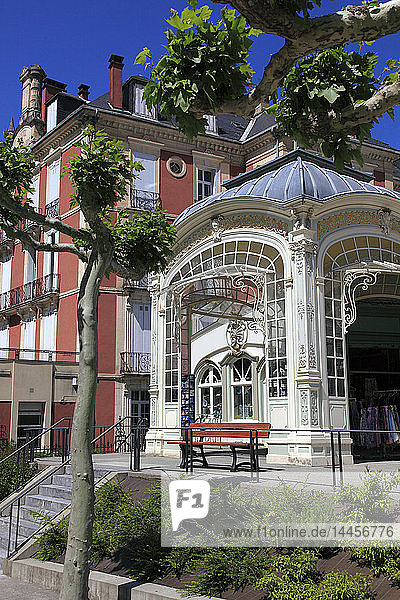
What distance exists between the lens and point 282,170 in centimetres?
1557

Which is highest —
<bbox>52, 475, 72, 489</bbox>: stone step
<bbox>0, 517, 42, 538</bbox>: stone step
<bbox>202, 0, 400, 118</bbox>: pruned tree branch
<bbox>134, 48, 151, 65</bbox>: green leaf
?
<bbox>134, 48, 151, 65</bbox>: green leaf

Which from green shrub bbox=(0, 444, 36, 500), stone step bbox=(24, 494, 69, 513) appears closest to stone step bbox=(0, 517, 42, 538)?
stone step bbox=(24, 494, 69, 513)

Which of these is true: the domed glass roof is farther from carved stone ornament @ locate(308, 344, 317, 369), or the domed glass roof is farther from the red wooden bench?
the red wooden bench

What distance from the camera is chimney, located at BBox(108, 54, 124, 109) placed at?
29219mm

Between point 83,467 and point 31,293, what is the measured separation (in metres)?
24.1

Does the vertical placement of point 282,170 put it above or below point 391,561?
above

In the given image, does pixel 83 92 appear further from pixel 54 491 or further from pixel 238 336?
pixel 54 491

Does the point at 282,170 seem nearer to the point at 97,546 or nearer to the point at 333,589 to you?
the point at 97,546

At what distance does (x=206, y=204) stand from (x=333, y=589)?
1071 centimetres

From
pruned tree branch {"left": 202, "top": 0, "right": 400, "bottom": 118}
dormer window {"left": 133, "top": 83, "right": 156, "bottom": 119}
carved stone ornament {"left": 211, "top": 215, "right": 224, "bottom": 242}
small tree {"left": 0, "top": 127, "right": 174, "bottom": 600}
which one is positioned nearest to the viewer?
pruned tree branch {"left": 202, "top": 0, "right": 400, "bottom": 118}

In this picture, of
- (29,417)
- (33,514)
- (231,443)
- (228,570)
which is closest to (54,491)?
(33,514)

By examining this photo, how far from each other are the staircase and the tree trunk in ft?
12.2

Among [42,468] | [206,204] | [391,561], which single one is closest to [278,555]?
[391,561]

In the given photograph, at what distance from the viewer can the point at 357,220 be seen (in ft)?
47.6
